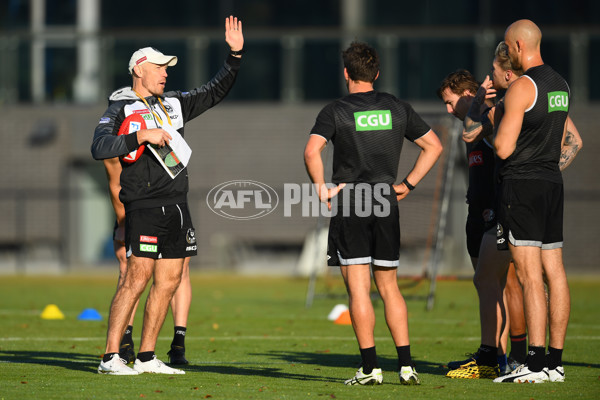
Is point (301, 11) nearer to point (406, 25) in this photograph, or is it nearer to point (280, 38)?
→ point (280, 38)

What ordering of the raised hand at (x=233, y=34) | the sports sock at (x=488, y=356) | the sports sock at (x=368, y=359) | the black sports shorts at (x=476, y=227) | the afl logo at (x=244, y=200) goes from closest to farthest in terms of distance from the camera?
the sports sock at (x=368, y=359)
the sports sock at (x=488, y=356)
the black sports shorts at (x=476, y=227)
the raised hand at (x=233, y=34)
the afl logo at (x=244, y=200)

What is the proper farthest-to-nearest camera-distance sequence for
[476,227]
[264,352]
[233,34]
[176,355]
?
[264,352] < [176,355] < [233,34] < [476,227]

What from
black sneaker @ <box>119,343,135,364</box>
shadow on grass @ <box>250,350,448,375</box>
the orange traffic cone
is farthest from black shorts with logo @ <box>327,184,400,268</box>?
the orange traffic cone

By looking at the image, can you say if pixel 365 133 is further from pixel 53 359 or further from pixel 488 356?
pixel 53 359

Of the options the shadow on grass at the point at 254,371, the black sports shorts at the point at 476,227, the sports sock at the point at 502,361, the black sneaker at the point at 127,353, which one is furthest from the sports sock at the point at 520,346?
the black sneaker at the point at 127,353

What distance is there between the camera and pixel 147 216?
6809 millimetres

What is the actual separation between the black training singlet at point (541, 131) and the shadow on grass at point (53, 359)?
11.5 ft

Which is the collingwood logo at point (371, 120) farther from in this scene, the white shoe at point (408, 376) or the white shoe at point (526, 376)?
the white shoe at point (526, 376)

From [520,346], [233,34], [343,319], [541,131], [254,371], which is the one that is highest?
[233,34]

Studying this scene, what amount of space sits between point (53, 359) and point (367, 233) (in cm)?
309

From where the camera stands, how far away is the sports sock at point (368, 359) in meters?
6.29

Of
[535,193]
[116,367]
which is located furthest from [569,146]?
[116,367]

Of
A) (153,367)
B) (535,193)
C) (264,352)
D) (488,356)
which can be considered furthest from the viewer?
(264,352)

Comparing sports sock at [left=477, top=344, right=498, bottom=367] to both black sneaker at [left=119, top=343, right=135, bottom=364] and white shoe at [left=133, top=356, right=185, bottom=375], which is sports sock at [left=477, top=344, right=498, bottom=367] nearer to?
white shoe at [left=133, top=356, right=185, bottom=375]
